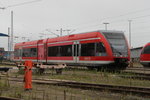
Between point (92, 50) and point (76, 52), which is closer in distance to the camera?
point (92, 50)

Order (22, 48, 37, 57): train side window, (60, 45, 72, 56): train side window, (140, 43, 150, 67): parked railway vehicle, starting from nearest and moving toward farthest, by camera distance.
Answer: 1. (60, 45, 72, 56): train side window
2. (140, 43, 150, 67): parked railway vehicle
3. (22, 48, 37, 57): train side window

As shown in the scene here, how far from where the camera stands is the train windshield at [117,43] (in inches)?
716

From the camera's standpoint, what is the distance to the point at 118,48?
18.4 m

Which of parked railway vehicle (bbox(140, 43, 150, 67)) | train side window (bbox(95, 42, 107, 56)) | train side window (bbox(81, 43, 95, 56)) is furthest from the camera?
parked railway vehicle (bbox(140, 43, 150, 67))

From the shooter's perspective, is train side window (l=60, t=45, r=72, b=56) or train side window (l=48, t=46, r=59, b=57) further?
train side window (l=48, t=46, r=59, b=57)

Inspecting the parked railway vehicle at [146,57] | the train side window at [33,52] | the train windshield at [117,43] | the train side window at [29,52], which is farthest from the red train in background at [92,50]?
the parked railway vehicle at [146,57]

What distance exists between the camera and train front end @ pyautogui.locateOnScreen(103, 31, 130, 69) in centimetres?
1802

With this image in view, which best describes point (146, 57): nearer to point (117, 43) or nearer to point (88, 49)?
point (117, 43)

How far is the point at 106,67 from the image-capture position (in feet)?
60.5

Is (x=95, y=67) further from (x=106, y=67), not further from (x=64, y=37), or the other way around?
(x=64, y=37)

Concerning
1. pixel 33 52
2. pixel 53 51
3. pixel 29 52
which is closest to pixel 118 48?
pixel 53 51

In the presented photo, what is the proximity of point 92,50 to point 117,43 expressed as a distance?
1925 mm

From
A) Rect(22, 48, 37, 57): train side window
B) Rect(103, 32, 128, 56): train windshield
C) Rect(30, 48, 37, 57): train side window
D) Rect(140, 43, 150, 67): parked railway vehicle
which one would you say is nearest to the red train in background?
Rect(103, 32, 128, 56): train windshield

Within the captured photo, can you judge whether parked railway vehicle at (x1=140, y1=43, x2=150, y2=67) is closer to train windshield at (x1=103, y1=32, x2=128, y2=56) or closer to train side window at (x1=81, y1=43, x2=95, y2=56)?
train windshield at (x1=103, y1=32, x2=128, y2=56)
